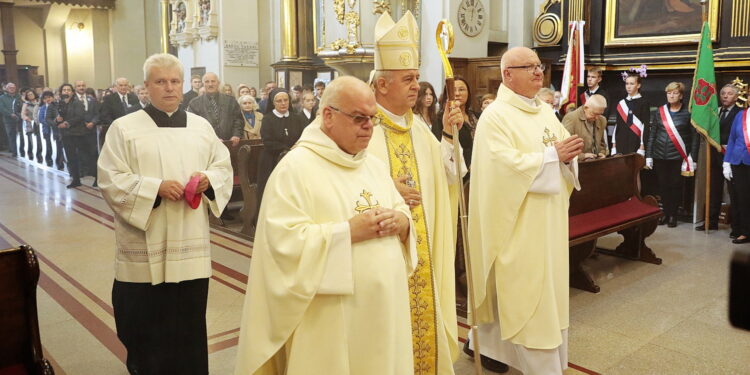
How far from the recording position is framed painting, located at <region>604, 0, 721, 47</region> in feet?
30.3

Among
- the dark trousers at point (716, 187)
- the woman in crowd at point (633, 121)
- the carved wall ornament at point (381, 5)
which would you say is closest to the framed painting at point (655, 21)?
the woman in crowd at point (633, 121)

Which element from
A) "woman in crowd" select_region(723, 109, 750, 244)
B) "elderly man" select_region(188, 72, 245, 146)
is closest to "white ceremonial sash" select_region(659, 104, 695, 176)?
A: "woman in crowd" select_region(723, 109, 750, 244)

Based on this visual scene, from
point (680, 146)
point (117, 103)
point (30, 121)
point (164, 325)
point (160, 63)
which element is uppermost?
point (160, 63)

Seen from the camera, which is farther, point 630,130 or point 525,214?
point 630,130

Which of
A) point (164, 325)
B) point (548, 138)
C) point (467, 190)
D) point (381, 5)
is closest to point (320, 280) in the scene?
point (164, 325)

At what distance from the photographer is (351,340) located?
229cm

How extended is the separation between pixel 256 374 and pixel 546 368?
5.92 ft

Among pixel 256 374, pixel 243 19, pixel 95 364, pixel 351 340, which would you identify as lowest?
pixel 95 364

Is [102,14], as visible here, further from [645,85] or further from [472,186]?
[472,186]

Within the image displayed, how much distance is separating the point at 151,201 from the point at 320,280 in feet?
4.37

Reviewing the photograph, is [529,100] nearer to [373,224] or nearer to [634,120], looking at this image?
[373,224]

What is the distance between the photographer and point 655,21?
966cm

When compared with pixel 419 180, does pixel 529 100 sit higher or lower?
higher

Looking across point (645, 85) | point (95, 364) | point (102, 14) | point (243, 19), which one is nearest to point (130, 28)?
point (102, 14)
